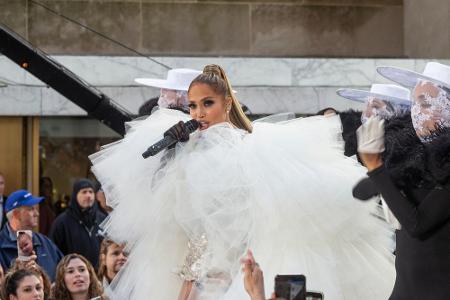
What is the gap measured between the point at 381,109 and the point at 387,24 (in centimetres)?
845

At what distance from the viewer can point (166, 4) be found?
13.8 metres

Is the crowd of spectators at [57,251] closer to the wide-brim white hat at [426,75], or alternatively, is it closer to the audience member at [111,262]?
the audience member at [111,262]

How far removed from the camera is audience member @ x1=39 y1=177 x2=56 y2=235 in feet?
37.6

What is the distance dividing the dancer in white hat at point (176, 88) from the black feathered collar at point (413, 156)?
7.27ft

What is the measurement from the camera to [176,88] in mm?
6734

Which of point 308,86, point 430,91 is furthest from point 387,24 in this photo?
point 430,91

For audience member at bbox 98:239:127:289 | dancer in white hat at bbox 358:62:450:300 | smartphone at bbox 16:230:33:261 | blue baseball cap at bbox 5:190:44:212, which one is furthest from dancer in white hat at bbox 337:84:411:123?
blue baseball cap at bbox 5:190:44:212

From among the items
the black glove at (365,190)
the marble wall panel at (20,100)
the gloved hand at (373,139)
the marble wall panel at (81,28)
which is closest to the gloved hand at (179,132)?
the black glove at (365,190)

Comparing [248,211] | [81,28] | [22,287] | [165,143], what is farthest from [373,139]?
[81,28]

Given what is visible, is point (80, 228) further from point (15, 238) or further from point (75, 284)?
point (75, 284)

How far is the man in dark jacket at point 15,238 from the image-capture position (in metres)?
8.52

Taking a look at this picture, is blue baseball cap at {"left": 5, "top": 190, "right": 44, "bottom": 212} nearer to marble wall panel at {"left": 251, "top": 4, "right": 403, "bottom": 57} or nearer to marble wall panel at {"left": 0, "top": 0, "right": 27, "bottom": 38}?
marble wall panel at {"left": 0, "top": 0, "right": 27, "bottom": 38}

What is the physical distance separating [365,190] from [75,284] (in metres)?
3.28

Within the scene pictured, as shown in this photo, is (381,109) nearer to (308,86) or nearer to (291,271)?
(291,271)
